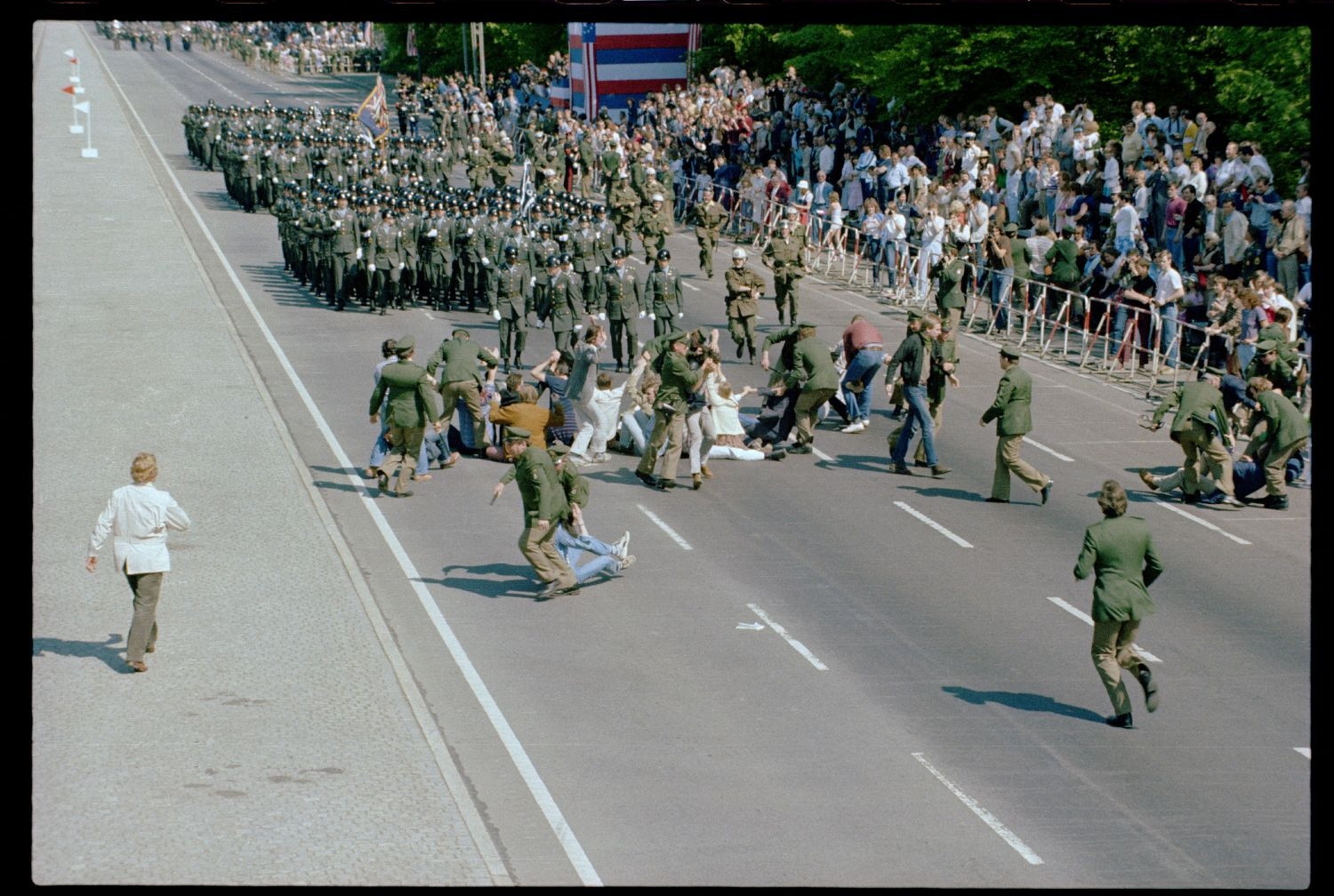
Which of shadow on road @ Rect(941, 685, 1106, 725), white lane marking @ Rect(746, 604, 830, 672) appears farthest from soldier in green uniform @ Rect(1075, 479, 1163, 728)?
white lane marking @ Rect(746, 604, 830, 672)

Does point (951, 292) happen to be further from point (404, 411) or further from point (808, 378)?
point (404, 411)

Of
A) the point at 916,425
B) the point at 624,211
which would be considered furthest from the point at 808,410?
the point at 624,211

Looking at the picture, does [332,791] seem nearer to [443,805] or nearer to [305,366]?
[443,805]

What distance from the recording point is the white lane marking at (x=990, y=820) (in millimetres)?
12844

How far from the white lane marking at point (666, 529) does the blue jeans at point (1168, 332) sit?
9923 millimetres

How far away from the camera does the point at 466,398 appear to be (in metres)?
23.8

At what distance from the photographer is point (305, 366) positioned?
97.8 ft

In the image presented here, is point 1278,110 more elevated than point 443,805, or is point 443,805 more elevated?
point 1278,110

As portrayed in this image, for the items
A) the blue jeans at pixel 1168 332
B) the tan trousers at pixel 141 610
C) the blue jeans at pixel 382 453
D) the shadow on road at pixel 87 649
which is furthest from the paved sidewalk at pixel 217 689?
the blue jeans at pixel 1168 332

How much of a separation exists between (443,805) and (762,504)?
9360 millimetres

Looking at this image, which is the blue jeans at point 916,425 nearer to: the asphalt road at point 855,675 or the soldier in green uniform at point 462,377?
the asphalt road at point 855,675

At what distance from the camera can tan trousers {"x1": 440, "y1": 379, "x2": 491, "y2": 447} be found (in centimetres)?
2381

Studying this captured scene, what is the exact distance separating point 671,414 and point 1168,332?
33.0 ft
